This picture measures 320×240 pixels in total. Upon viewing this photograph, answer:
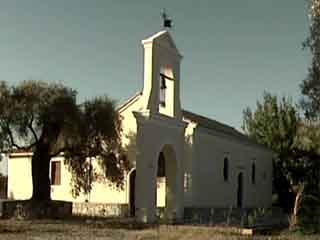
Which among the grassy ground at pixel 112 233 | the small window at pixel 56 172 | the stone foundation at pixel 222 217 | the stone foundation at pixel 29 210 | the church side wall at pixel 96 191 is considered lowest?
the stone foundation at pixel 222 217

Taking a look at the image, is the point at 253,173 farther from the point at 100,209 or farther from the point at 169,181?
the point at 100,209

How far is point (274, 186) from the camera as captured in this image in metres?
45.8

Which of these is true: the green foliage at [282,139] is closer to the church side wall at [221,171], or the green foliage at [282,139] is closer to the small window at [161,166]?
the church side wall at [221,171]

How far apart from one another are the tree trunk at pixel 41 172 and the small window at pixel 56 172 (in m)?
4.61

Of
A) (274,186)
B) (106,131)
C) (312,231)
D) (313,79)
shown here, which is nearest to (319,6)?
(313,79)

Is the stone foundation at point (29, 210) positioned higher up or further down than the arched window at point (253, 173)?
further down

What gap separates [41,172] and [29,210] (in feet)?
6.61

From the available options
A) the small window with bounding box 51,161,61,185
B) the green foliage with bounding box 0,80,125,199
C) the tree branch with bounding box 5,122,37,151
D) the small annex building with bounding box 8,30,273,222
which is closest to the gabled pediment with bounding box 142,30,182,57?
the small annex building with bounding box 8,30,273,222

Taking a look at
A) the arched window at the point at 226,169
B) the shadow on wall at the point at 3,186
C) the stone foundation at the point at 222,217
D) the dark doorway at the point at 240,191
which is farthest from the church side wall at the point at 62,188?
the dark doorway at the point at 240,191

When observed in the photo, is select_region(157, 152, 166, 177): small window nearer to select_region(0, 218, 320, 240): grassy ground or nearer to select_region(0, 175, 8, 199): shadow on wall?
select_region(0, 218, 320, 240): grassy ground

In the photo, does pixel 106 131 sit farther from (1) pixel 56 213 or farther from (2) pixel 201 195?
(2) pixel 201 195

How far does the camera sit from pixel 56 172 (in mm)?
31797

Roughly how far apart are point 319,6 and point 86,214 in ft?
57.8

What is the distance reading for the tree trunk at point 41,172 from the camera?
26.8 metres
